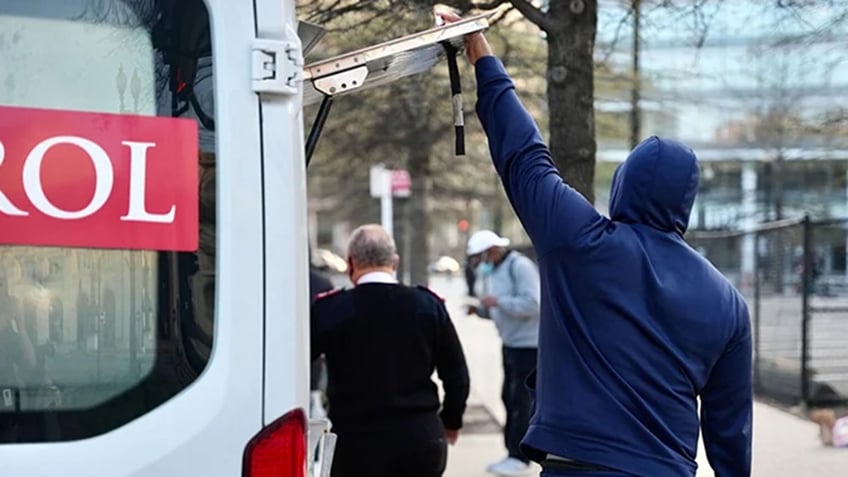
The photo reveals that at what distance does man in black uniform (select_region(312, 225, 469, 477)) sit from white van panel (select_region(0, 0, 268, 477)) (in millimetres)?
1778

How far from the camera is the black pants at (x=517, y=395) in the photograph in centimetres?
689

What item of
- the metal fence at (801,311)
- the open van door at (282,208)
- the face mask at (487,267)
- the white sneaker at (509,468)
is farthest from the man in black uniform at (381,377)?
the metal fence at (801,311)

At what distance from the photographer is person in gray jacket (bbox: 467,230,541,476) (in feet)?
22.6

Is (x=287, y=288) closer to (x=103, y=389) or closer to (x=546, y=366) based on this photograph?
(x=103, y=389)

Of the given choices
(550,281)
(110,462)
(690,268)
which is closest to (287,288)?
(110,462)

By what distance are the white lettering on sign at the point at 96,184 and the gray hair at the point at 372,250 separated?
2.01m

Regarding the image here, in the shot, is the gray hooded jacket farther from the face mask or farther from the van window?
the van window

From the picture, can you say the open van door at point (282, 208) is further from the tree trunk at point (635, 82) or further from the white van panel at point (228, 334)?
the tree trunk at point (635, 82)

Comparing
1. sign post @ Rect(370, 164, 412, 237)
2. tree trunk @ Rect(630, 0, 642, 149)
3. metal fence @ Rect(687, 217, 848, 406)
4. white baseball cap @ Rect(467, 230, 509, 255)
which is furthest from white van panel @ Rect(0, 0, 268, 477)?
metal fence @ Rect(687, 217, 848, 406)

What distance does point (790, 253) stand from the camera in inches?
428

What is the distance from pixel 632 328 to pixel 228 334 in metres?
1.02

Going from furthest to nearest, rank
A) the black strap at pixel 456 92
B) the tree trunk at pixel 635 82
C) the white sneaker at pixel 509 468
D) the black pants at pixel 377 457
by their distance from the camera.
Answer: the white sneaker at pixel 509 468 < the tree trunk at pixel 635 82 < the black pants at pixel 377 457 < the black strap at pixel 456 92

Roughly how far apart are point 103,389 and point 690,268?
1.47 meters

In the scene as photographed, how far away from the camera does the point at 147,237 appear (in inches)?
80.0
